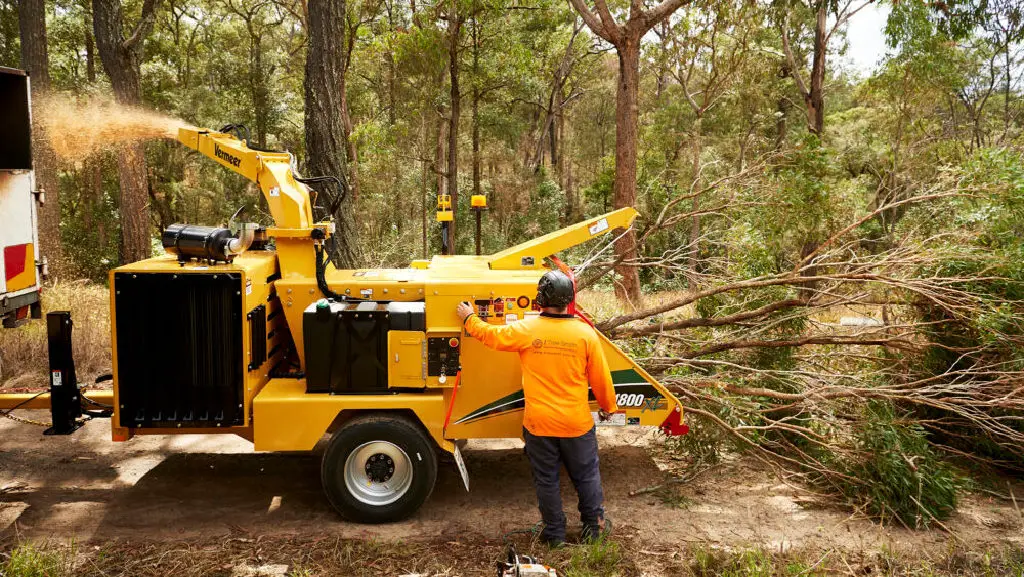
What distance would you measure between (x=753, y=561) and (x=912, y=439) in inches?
88.1

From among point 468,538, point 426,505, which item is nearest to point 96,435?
point 426,505

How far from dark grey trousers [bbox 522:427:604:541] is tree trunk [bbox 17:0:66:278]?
38.2 feet

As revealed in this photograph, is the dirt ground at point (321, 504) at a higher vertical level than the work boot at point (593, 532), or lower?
lower

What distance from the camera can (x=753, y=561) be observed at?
177 inches

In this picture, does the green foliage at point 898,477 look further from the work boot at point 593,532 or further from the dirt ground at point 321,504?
the work boot at point 593,532

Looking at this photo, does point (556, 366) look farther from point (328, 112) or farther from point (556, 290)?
point (328, 112)

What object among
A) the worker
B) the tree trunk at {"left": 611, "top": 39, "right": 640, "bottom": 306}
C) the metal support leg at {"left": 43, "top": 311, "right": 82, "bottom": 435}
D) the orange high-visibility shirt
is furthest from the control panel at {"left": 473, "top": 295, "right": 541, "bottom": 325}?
the tree trunk at {"left": 611, "top": 39, "right": 640, "bottom": 306}

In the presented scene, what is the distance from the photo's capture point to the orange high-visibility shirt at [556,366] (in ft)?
15.9

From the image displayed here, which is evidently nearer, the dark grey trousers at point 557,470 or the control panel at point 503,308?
the dark grey trousers at point 557,470

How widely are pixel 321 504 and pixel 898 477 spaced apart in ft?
14.7

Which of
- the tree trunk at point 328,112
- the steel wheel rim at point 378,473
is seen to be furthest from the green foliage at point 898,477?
the tree trunk at point 328,112

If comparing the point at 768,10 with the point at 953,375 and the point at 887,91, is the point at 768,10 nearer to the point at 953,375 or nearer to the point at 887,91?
the point at 887,91

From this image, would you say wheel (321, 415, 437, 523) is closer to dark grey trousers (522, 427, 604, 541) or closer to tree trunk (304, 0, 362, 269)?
dark grey trousers (522, 427, 604, 541)

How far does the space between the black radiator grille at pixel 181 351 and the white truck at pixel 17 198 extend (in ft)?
4.11
